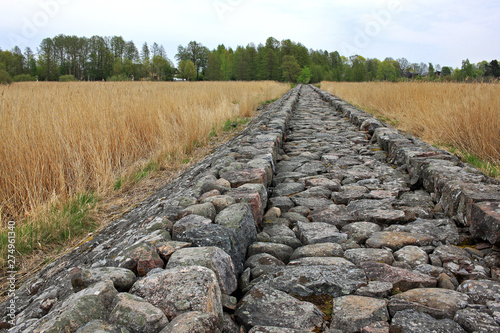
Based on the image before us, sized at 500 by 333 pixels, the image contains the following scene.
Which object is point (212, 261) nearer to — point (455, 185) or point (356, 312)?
point (356, 312)

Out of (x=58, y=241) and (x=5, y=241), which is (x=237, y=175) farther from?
(x=5, y=241)

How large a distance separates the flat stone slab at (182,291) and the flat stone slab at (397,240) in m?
1.15

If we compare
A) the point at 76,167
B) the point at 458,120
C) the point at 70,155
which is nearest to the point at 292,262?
the point at 76,167

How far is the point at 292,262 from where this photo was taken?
5.99ft

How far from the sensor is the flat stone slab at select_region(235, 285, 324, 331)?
4.35 feet

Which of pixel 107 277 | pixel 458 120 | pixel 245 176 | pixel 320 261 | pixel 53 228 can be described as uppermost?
pixel 458 120

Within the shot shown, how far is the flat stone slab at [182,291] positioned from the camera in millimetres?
1199

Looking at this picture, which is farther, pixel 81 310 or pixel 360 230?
pixel 360 230

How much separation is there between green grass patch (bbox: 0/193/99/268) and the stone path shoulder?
10.8 inches

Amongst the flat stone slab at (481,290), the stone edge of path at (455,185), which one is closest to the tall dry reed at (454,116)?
the stone edge of path at (455,185)

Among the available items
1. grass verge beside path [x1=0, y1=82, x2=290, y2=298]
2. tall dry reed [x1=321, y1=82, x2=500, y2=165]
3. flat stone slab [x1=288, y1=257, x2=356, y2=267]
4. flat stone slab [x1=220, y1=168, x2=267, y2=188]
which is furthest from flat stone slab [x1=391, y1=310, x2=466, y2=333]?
tall dry reed [x1=321, y1=82, x2=500, y2=165]

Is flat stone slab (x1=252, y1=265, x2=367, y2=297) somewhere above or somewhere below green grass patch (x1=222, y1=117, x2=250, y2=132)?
below

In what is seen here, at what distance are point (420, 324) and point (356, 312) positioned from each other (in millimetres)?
234

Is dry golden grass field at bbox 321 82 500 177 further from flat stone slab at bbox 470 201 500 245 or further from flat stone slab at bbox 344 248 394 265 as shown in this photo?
flat stone slab at bbox 344 248 394 265
